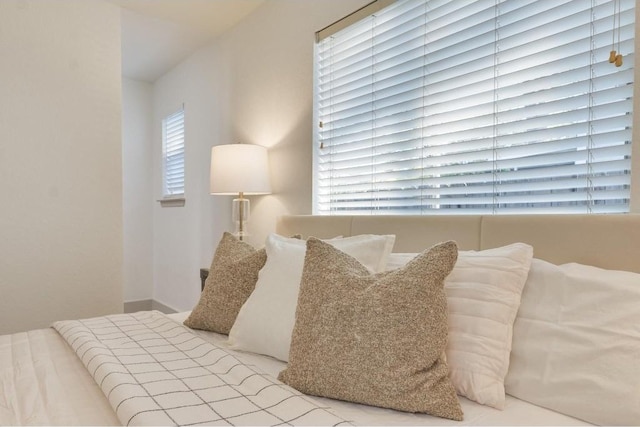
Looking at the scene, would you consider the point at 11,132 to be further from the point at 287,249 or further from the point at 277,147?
the point at 287,249

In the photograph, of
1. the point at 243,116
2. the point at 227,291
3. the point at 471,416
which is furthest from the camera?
the point at 243,116

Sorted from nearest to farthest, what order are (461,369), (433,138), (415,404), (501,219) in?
(415,404) → (461,369) → (501,219) → (433,138)

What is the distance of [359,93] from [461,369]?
1.57m

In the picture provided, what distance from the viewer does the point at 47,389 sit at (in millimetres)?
1062

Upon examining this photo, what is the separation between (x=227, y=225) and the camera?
3.31 m

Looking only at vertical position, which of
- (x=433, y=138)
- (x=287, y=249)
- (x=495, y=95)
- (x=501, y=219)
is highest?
(x=495, y=95)

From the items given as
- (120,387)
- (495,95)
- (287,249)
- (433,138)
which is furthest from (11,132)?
(495,95)

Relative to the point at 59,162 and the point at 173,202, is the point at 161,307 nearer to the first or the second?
the point at 173,202

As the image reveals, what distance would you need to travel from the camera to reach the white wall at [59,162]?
253cm

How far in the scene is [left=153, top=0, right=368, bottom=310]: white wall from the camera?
254 cm

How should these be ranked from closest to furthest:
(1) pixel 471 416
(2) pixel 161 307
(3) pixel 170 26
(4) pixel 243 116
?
(1) pixel 471 416 < (4) pixel 243 116 < (3) pixel 170 26 < (2) pixel 161 307

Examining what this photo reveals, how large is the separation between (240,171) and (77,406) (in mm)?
1759

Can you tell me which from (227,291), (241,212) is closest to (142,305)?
(241,212)

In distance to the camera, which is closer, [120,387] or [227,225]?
[120,387]
